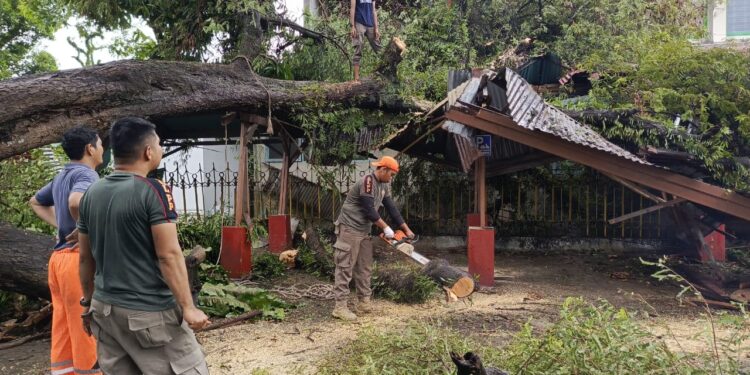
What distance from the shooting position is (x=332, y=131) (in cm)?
949

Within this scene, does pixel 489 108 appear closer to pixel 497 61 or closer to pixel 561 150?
pixel 561 150

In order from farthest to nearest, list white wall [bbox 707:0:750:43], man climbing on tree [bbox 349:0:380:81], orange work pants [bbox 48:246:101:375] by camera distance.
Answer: white wall [bbox 707:0:750:43], man climbing on tree [bbox 349:0:380:81], orange work pants [bbox 48:246:101:375]


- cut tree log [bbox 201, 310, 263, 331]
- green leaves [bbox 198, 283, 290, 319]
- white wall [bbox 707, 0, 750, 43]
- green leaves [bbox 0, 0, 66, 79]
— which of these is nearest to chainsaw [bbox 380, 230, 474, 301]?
green leaves [bbox 198, 283, 290, 319]

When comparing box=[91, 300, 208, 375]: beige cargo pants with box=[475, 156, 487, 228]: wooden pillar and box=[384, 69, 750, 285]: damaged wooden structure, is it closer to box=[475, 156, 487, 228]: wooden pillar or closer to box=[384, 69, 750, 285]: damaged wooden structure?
box=[384, 69, 750, 285]: damaged wooden structure

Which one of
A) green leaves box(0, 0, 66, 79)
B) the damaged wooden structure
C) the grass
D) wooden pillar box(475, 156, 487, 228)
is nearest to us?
the grass

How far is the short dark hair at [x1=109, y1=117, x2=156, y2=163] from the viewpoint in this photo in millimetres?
2592

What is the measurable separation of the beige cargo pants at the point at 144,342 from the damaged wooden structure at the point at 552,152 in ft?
17.4

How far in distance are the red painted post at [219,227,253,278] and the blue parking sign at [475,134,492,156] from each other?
11.5 feet

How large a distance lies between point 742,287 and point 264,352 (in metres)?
6.00

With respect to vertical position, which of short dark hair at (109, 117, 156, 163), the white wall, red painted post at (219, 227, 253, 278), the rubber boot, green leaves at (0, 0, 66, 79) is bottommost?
the rubber boot

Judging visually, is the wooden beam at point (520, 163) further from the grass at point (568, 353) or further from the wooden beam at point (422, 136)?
the grass at point (568, 353)

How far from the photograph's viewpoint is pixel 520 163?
9617mm

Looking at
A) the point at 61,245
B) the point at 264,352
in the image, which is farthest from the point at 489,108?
the point at 61,245

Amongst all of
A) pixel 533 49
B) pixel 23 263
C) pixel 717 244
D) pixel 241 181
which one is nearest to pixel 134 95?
pixel 23 263
